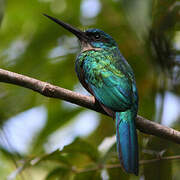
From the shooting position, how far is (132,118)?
8.18ft

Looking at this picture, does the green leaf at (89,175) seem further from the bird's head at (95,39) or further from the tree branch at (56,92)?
the bird's head at (95,39)

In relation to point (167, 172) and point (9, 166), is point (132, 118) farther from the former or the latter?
point (9, 166)

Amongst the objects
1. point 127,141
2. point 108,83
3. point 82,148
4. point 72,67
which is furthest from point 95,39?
point 127,141

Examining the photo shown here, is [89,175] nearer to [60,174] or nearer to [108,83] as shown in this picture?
[60,174]

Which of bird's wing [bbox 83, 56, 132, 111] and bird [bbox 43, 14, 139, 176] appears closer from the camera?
bird [bbox 43, 14, 139, 176]

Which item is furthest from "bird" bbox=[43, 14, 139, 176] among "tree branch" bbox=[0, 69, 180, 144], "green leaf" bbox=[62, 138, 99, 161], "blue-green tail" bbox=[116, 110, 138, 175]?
"green leaf" bbox=[62, 138, 99, 161]

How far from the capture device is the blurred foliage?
2.70m

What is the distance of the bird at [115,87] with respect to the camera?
7.65 ft

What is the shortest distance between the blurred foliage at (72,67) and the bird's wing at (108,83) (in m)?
0.31

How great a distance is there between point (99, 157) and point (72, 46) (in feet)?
4.89

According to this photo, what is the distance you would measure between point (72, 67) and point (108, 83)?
3.56ft

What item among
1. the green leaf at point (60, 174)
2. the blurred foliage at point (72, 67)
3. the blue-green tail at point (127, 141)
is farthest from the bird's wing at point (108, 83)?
the green leaf at point (60, 174)

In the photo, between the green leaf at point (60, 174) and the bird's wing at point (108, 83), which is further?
the green leaf at point (60, 174)

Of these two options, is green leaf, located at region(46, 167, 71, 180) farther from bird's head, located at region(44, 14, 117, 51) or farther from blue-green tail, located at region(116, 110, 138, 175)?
bird's head, located at region(44, 14, 117, 51)
